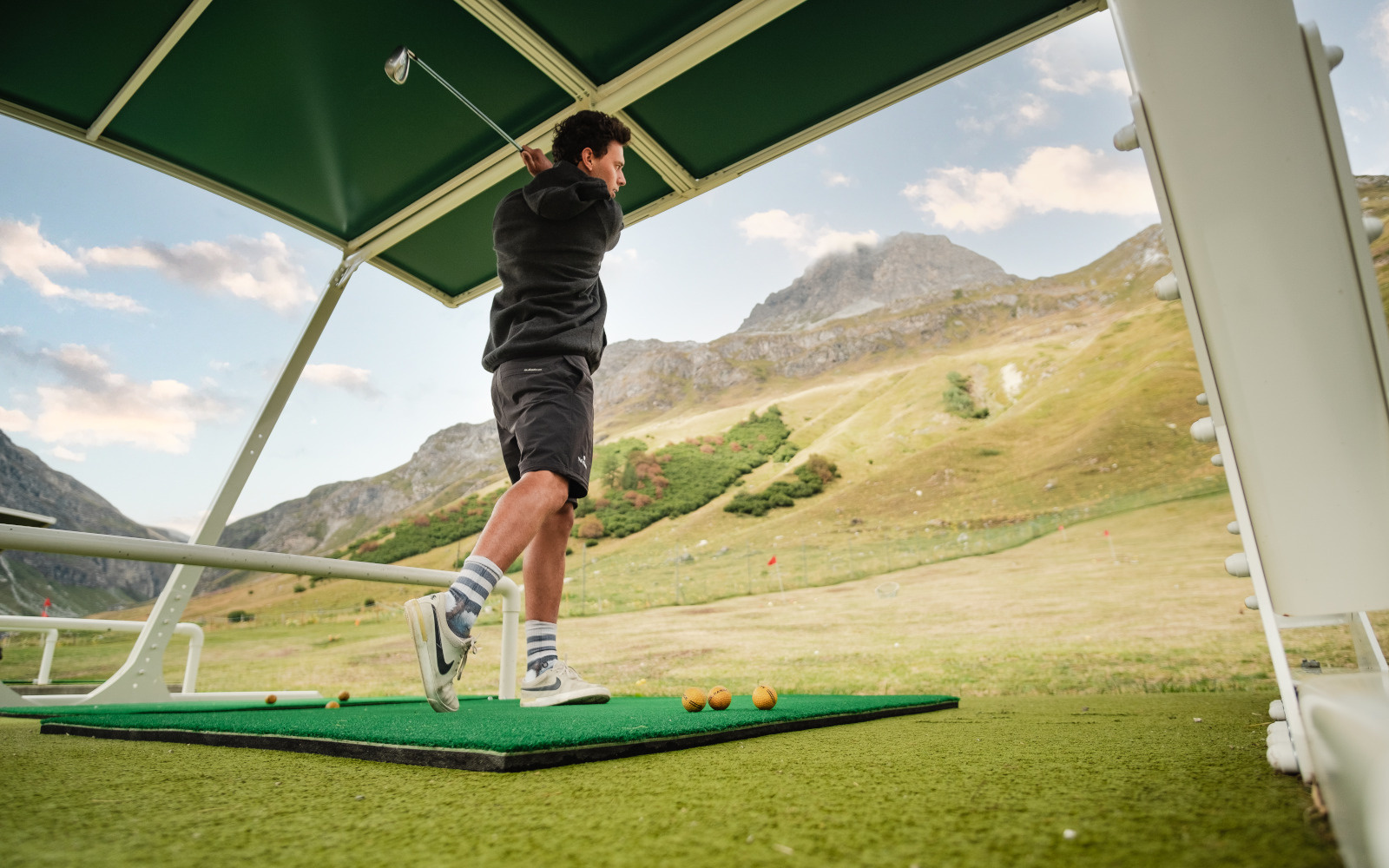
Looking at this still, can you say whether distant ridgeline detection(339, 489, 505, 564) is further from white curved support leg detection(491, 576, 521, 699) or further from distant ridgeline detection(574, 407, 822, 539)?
white curved support leg detection(491, 576, 521, 699)

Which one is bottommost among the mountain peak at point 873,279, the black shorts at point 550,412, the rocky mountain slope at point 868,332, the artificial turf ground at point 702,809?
the artificial turf ground at point 702,809

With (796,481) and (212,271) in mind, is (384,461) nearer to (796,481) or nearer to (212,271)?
(212,271)

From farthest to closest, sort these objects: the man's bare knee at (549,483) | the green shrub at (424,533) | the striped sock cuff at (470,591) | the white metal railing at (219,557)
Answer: the green shrub at (424,533), the man's bare knee at (549,483), the striped sock cuff at (470,591), the white metal railing at (219,557)

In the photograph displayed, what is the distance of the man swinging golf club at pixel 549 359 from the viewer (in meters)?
1.35

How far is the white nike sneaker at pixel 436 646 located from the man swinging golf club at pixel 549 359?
8 cm

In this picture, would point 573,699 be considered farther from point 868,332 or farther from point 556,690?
point 868,332

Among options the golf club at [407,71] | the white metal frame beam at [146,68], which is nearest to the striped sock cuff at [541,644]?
the golf club at [407,71]

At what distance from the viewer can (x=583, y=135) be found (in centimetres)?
179

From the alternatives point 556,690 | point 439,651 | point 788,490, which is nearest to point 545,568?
point 556,690

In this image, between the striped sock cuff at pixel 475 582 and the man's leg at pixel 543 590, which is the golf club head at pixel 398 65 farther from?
the striped sock cuff at pixel 475 582

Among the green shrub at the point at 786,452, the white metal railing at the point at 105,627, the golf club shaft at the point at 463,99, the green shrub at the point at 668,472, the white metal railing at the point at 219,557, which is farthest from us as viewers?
the green shrub at the point at 786,452

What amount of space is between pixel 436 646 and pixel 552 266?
894 millimetres

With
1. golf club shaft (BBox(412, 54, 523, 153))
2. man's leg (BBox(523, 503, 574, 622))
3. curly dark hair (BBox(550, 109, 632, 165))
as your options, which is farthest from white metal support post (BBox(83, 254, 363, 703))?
curly dark hair (BBox(550, 109, 632, 165))

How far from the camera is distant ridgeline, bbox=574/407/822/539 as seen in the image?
498 inches
